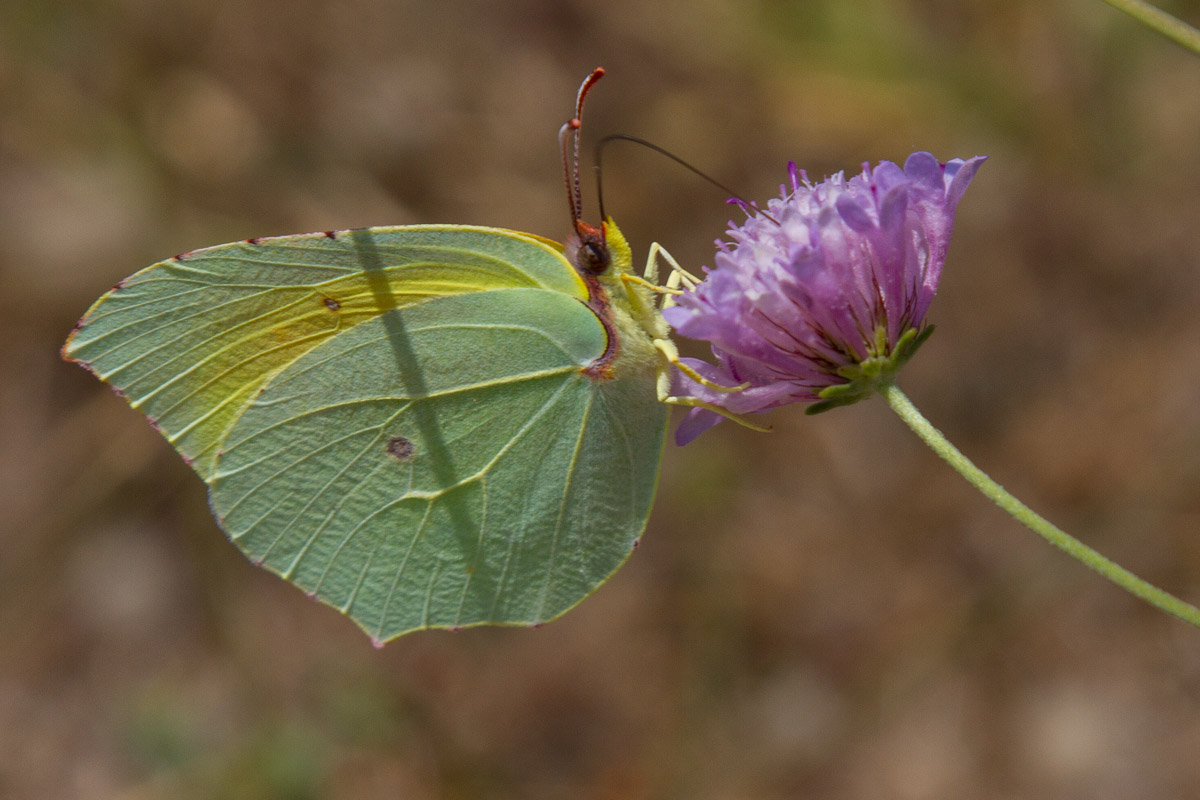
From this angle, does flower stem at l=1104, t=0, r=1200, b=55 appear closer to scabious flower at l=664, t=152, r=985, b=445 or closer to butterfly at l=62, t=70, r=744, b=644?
scabious flower at l=664, t=152, r=985, b=445

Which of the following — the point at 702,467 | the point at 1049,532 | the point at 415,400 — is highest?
the point at 1049,532

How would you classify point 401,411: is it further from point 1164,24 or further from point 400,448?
point 1164,24

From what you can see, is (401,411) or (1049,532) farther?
(401,411)

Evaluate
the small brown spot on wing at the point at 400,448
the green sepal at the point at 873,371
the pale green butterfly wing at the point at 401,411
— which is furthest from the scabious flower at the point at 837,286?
the small brown spot on wing at the point at 400,448

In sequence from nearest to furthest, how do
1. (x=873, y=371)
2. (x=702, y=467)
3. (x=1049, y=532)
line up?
(x=1049, y=532) → (x=873, y=371) → (x=702, y=467)

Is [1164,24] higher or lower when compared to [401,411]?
higher

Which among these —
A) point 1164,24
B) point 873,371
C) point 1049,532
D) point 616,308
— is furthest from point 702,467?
point 1164,24

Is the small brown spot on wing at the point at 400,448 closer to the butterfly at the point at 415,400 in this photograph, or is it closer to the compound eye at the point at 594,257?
the butterfly at the point at 415,400
